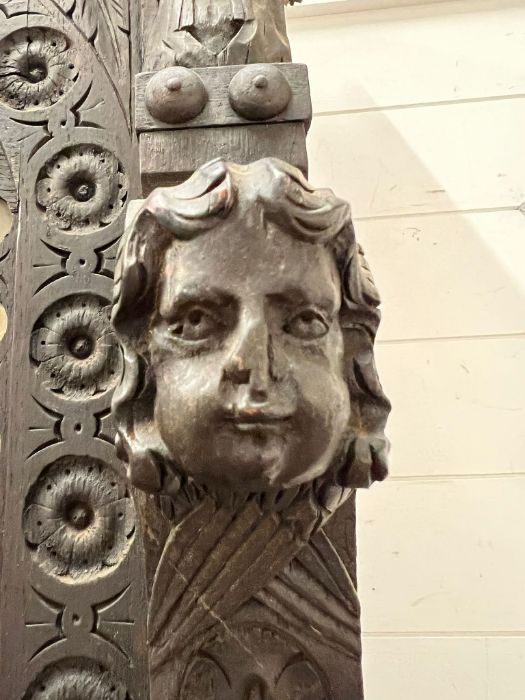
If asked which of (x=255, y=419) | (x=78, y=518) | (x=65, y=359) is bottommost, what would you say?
(x=78, y=518)

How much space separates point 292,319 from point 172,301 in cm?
9

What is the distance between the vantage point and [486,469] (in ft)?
2.85

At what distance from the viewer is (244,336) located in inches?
18.2

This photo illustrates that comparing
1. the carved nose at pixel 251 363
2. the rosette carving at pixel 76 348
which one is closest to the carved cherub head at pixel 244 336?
the carved nose at pixel 251 363

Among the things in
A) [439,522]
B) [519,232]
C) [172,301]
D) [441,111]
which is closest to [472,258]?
[519,232]

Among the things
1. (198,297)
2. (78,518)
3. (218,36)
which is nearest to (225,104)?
(218,36)

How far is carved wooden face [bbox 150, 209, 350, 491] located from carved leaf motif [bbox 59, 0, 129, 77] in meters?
0.40

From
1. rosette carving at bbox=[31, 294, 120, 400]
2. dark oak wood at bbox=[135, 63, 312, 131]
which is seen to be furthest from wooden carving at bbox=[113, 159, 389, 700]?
rosette carving at bbox=[31, 294, 120, 400]

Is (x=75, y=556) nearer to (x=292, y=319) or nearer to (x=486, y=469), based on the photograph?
(x=292, y=319)

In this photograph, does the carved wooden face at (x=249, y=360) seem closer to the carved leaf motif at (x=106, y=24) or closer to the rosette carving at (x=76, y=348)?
the rosette carving at (x=76, y=348)

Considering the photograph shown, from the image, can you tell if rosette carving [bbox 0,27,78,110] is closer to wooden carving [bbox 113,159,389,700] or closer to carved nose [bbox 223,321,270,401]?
wooden carving [bbox 113,159,389,700]

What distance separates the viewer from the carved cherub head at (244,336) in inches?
18.3

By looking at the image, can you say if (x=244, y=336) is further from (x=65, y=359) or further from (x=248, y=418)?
(x=65, y=359)

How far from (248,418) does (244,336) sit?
55 millimetres
